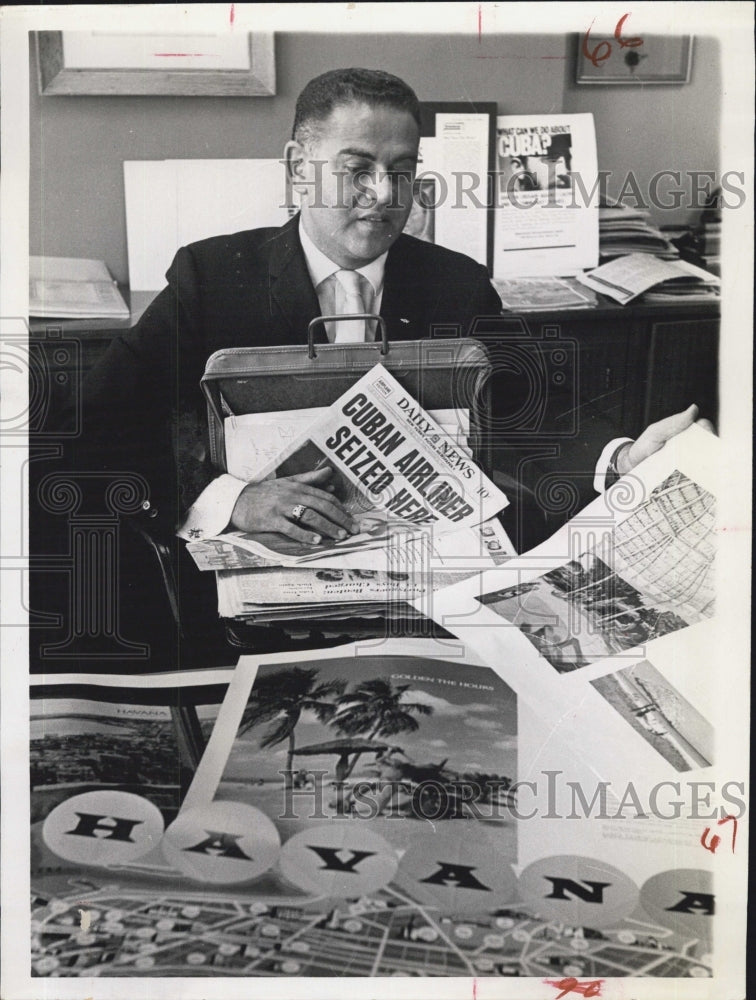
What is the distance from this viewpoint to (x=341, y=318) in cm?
117

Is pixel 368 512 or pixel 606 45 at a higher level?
pixel 606 45

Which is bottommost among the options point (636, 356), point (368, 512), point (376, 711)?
point (376, 711)

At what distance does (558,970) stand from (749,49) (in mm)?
1013

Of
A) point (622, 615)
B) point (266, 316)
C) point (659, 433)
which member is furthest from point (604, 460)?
point (266, 316)

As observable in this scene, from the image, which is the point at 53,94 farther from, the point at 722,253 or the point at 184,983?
the point at 184,983

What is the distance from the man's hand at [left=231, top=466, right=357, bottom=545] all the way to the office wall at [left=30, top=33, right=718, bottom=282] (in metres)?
0.27

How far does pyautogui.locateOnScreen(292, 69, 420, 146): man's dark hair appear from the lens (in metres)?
1.14

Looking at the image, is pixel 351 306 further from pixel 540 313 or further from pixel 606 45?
pixel 606 45

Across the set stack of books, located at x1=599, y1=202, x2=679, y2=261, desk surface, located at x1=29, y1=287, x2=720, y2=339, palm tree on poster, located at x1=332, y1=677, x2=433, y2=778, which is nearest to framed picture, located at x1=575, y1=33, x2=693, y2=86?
stack of books, located at x1=599, y1=202, x2=679, y2=261

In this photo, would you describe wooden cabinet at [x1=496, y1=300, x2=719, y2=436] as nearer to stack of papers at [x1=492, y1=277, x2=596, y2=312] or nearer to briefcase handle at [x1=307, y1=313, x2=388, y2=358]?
stack of papers at [x1=492, y1=277, x2=596, y2=312]

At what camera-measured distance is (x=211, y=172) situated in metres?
1.15

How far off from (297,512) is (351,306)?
233 mm

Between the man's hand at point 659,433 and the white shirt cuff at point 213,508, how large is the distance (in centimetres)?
43

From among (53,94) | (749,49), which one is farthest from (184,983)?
(749,49)
